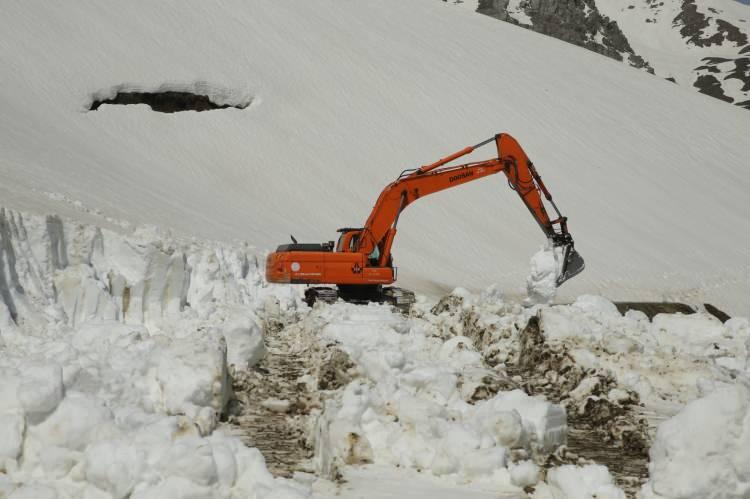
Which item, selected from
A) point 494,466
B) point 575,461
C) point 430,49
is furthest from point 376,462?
point 430,49

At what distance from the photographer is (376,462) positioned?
5613mm

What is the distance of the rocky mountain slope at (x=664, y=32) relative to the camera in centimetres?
7656

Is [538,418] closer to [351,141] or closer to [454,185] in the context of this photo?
[454,185]

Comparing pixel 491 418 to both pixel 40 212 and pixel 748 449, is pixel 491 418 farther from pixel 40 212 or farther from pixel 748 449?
pixel 40 212

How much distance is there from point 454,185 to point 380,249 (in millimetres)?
1746

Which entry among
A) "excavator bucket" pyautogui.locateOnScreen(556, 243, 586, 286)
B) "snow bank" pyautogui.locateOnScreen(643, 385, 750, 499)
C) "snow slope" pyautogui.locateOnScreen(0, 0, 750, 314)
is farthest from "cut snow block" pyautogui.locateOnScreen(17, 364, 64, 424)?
"excavator bucket" pyautogui.locateOnScreen(556, 243, 586, 286)

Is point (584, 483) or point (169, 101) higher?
point (169, 101)

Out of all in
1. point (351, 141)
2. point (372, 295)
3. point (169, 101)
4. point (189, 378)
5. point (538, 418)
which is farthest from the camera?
point (351, 141)

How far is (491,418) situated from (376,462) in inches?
33.5

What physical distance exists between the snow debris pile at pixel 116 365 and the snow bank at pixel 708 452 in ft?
7.84

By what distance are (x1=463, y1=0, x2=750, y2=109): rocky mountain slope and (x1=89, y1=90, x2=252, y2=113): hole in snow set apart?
5201 cm

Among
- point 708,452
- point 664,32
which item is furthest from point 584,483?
point 664,32

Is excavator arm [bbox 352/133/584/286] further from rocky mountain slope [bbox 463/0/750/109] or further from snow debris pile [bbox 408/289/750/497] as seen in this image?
rocky mountain slope [bbox 463/0/750/109]

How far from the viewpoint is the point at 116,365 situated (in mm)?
6582
